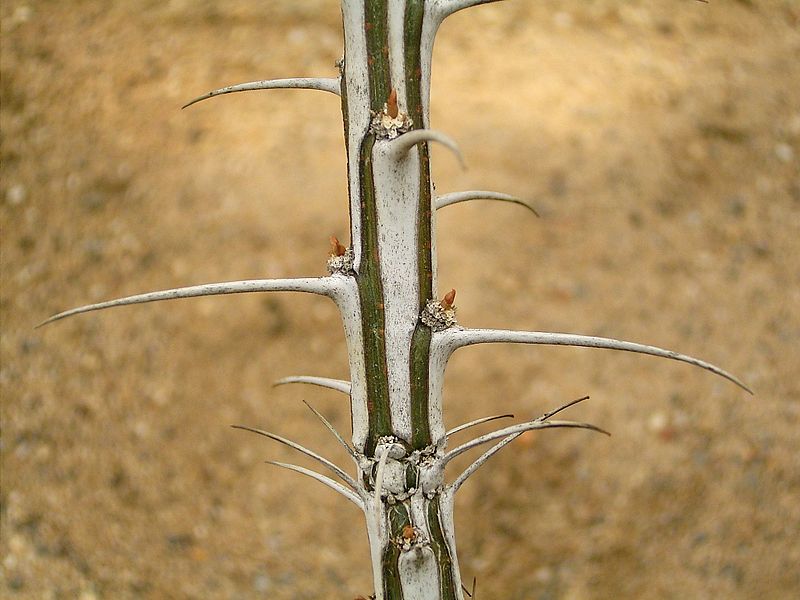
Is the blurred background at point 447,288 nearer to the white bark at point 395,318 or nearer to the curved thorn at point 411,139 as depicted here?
the white bark at point 395,318

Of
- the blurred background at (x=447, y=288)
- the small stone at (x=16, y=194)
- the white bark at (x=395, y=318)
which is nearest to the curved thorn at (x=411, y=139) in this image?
the white bark at (x=395, y=318)

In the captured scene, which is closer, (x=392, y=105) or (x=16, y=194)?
(x=392, y=105)

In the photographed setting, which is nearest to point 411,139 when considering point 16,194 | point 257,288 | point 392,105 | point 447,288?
point 392,105

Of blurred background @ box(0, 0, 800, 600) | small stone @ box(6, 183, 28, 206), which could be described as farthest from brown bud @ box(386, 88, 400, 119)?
small stone @ box(6, 183, 28, 206)

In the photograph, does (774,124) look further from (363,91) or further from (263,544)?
(363,91)

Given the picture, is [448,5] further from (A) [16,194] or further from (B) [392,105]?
(A) [16,194]

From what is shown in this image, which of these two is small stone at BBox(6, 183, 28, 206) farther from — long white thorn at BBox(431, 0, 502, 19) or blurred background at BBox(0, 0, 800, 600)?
long white thorn at BBox(431, 0, 502, 19)
